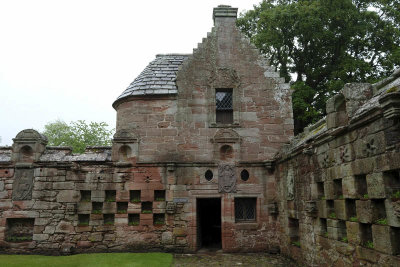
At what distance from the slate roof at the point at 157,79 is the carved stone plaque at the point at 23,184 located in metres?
4.06

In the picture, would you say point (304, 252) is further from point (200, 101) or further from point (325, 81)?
point (325, 81)

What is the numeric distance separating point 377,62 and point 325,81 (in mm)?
2606

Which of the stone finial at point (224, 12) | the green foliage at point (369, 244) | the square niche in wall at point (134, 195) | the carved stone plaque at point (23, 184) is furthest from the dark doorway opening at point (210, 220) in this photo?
the green foliage at point (369, 244)

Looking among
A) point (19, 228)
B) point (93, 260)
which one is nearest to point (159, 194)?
point (93, 260)

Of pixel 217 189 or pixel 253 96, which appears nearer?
pixel 217 189

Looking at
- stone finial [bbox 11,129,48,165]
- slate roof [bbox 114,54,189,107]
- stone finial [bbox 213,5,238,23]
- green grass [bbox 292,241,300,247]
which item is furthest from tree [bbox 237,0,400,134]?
stone finial [bbox 11,129,48,165]

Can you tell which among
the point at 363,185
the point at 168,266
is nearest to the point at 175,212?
the point at 168,266

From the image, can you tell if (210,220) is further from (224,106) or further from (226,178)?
(224,106)

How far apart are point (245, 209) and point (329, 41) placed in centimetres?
1054

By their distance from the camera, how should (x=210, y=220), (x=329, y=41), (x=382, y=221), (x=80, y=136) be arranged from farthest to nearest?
(x=80, y=136), (x=329, y=41), (x=210, y=220), (x=382, y=221)

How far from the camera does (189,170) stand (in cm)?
1066

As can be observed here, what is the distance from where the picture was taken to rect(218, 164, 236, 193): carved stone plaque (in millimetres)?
10594

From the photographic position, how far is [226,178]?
420 inches

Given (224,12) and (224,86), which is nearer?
(224,86)
